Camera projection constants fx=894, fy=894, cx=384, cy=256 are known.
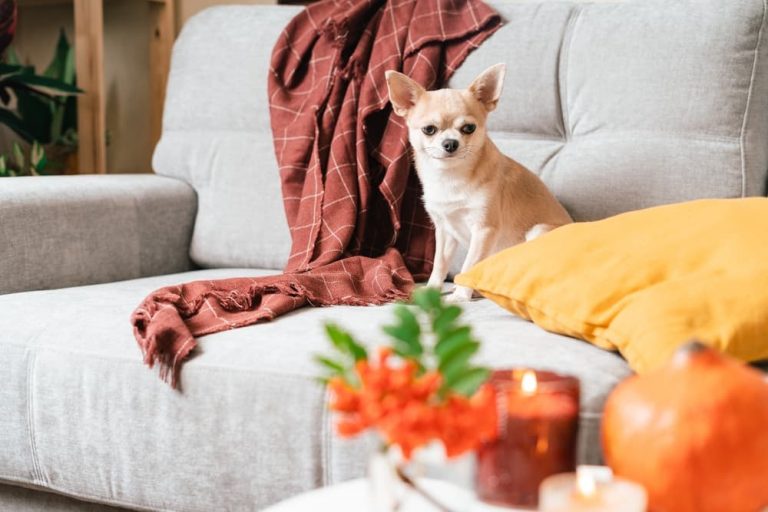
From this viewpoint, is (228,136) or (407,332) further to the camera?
(228,136)

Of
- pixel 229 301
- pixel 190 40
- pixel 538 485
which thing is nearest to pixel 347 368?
pixel 538 485

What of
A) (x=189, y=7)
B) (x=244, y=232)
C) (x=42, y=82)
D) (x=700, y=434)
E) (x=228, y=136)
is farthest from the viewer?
(x=189, y=7)

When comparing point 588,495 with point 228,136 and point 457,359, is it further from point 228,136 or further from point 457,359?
point 228,136

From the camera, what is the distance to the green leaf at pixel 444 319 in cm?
67

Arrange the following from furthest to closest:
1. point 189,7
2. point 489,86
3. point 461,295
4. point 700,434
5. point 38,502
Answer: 1. point 189,7
2. point 489,86
3. point 461,295
4. point 38,502
5. point 700,434

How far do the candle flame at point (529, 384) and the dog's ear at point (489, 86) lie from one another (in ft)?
3.53

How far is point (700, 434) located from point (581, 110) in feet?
4.08

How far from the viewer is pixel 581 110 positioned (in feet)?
6.20

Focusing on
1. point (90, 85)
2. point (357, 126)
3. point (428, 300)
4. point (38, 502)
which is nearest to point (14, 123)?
point (90, 85)

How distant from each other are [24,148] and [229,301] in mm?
1692

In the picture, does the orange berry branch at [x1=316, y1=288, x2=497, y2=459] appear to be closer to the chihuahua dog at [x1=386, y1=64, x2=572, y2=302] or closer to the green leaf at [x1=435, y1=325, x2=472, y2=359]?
the green leaf at [x1=435, y1=325, x2=472, y2=359]

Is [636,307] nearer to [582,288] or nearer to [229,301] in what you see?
[582,288]

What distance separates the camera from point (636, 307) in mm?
1200

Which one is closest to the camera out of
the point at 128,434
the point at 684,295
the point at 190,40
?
the point at 684,295
